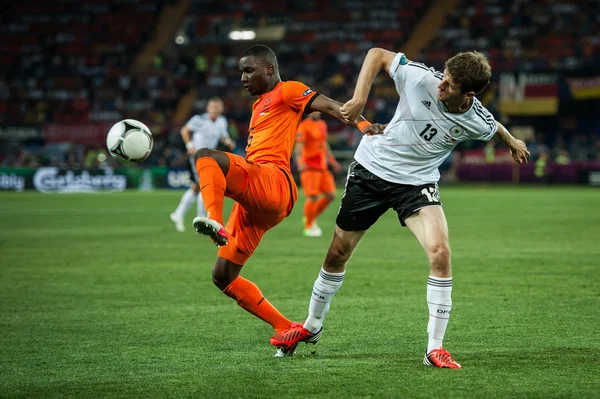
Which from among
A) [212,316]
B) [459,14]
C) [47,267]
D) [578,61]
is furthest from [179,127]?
[212,316]

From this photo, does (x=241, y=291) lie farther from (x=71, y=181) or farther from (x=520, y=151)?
(x=71, y=181)

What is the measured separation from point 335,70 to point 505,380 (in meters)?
35.8

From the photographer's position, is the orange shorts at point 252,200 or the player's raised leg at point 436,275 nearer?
the player's raised leg at point 436,275

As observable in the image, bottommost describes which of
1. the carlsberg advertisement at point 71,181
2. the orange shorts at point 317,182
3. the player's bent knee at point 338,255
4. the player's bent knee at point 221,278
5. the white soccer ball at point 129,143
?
the carlsberg advertisement at point 71,181

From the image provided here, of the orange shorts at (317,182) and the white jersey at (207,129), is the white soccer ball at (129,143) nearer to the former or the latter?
the orange shorts at (317,182)

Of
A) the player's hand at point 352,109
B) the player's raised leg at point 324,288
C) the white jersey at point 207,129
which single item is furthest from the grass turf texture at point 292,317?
the white jersey at point 207,129

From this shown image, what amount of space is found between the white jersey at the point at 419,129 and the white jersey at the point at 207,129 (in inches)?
444

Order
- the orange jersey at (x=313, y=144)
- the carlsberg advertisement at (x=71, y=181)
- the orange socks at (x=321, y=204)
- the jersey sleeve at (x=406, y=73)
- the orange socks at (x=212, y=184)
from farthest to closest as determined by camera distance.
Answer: the carlsberg advertisement at (x=71, y=181), the orange jersey at (x=313, y=144), the orange socks at (x=321, y=204), the jersey sleeve at (x=406, y=73), the orange socks at (x=212, y=184)

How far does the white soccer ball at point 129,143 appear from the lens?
6.81 meters

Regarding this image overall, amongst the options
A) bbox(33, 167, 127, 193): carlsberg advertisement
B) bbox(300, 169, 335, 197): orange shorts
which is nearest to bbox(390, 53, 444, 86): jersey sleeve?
bbox(300, 169, 335, 197): orange shorts

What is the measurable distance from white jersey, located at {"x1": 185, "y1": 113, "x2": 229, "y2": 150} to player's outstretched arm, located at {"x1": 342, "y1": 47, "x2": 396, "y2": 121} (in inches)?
450

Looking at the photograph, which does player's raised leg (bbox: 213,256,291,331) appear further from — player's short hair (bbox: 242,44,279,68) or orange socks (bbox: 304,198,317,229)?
orange socks (bbox: 304,198,317,229)

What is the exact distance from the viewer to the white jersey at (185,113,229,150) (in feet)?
55.6

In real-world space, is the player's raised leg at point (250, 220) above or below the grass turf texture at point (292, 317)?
above
